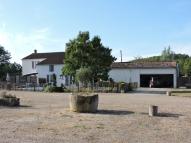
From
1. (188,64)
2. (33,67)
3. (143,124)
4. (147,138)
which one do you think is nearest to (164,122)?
(143,124)

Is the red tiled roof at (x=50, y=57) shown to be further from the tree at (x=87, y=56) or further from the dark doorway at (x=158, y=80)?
the tree at (x=87, y=56)

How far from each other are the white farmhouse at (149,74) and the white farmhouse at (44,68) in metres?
8.63

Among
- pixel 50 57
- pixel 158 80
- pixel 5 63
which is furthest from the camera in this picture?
pixel 5 63

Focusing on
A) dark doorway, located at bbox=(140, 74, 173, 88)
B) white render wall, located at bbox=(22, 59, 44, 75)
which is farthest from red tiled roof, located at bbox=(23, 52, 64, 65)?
dark doorway, located at bbox=(140, 74, 173, 88)

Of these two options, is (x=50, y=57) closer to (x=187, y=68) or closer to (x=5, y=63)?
(x=5, y=63)

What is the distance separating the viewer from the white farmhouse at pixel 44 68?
69.8 meters

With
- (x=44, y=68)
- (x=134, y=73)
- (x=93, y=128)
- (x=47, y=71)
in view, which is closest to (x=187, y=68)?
(x=134, y=73)

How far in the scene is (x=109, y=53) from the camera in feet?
163

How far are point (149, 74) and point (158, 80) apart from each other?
66.1 inches

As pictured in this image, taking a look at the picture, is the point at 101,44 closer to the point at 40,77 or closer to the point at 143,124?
the point at 40,77

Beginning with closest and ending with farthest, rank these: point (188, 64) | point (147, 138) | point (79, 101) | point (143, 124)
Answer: point (147, 138)
point (143, 124)
point (79, 101)
point (188, 64)

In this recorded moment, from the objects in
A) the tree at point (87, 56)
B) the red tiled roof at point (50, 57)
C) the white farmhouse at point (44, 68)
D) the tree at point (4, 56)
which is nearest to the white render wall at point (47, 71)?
the white farmhouse at point (44, 68)

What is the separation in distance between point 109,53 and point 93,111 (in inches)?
1183

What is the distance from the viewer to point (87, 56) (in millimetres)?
48062
